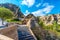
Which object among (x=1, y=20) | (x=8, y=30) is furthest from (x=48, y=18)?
(x=8, y=30)

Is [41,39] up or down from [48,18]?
down

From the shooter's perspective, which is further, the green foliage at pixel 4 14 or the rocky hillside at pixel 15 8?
the rocky hillside at pixel 15 8

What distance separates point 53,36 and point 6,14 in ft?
16.3

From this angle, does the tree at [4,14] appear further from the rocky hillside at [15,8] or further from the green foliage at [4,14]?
the rocky hillside at [15,8]

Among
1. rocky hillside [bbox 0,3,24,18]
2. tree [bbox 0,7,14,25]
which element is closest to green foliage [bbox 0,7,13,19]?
tree [bbox 0,7,14,25]

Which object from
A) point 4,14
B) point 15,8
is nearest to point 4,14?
point 4,14

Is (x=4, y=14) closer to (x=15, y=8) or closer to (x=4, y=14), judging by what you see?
(x=4, y=14)

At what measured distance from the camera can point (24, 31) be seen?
15.4ft

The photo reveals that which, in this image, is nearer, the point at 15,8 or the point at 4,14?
the point at 4,14

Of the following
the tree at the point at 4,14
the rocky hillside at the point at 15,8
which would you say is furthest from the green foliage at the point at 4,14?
the rocky hillside at the point at 15,8

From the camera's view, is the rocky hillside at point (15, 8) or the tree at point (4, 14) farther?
the rocky hillside at point (15, 8)

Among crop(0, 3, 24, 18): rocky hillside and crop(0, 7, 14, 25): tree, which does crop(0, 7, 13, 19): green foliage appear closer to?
crop(0, 7, 14, 25): tree

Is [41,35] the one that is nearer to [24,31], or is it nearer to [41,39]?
[41,39]

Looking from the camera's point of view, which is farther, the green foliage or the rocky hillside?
the rocky hillside
